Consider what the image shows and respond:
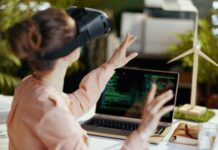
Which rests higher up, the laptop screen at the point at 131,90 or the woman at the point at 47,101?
the woman at the point at 47,101

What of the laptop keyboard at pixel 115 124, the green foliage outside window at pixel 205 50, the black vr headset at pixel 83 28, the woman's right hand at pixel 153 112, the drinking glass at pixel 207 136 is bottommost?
the green foliage outside window at pixel 205 50

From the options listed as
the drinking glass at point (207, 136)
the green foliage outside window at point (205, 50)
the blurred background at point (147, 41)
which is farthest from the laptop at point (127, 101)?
the green foliage outside window at point (205, 50)

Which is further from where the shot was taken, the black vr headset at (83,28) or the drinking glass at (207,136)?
the drinking glass at (207,136)

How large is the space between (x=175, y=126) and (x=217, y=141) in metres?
0.30

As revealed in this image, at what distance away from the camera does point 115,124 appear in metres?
1.99

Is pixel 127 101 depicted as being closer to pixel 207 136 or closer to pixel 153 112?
pixel 207 136

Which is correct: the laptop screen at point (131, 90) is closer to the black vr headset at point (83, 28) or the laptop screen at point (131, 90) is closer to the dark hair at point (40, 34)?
the black vr headset at point (83, 28)

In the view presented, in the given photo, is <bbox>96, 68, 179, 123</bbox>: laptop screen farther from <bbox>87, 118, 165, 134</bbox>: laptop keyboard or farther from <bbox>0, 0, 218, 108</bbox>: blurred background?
<bbox>0, 0, 218, 108</bbox>: blurred background

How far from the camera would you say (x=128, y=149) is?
1.24 metres

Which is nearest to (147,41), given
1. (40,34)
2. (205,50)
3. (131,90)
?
(205,50)

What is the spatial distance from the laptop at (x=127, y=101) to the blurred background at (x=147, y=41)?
2.58 m

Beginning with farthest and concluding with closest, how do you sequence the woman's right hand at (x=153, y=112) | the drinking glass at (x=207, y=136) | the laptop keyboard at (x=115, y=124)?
1. the laptop keyboard at (x=115, y=124)
2. the drinking glass at (x=207, y=136)
3. the woman's right hand at (x=153, y=112)

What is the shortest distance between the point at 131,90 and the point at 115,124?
0.17 metres

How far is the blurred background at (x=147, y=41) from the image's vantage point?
459 centimetres
